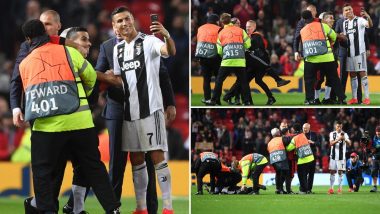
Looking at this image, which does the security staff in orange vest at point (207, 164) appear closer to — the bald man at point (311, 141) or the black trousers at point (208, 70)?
the black trousers at point (208, 70)

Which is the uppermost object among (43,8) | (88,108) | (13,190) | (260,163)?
(43,8)

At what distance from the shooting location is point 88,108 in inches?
229

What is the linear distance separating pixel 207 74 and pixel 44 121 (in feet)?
6.28

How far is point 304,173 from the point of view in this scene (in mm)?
7535

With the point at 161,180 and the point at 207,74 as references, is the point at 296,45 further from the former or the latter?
the point at 161,180

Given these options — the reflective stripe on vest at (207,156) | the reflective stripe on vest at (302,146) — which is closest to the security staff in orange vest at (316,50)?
the reflective stripe on vest at (302,146)

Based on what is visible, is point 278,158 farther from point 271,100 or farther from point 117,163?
point 117,163

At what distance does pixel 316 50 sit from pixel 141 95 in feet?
8.58

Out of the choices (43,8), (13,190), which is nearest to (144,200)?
(13,190)

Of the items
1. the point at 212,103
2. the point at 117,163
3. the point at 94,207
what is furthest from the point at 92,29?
the point at 117,163

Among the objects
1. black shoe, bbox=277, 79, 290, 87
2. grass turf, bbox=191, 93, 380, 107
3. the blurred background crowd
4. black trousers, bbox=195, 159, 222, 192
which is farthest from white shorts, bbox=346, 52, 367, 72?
the blurred background crowd

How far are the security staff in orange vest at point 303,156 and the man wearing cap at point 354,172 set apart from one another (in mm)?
362

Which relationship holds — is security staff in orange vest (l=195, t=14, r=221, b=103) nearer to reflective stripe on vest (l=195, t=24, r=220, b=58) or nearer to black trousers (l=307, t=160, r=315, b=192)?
Answer: reflective stripe on vest (l=195, t=24, r=220, b=58)

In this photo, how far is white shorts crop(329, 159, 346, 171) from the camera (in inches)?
298
